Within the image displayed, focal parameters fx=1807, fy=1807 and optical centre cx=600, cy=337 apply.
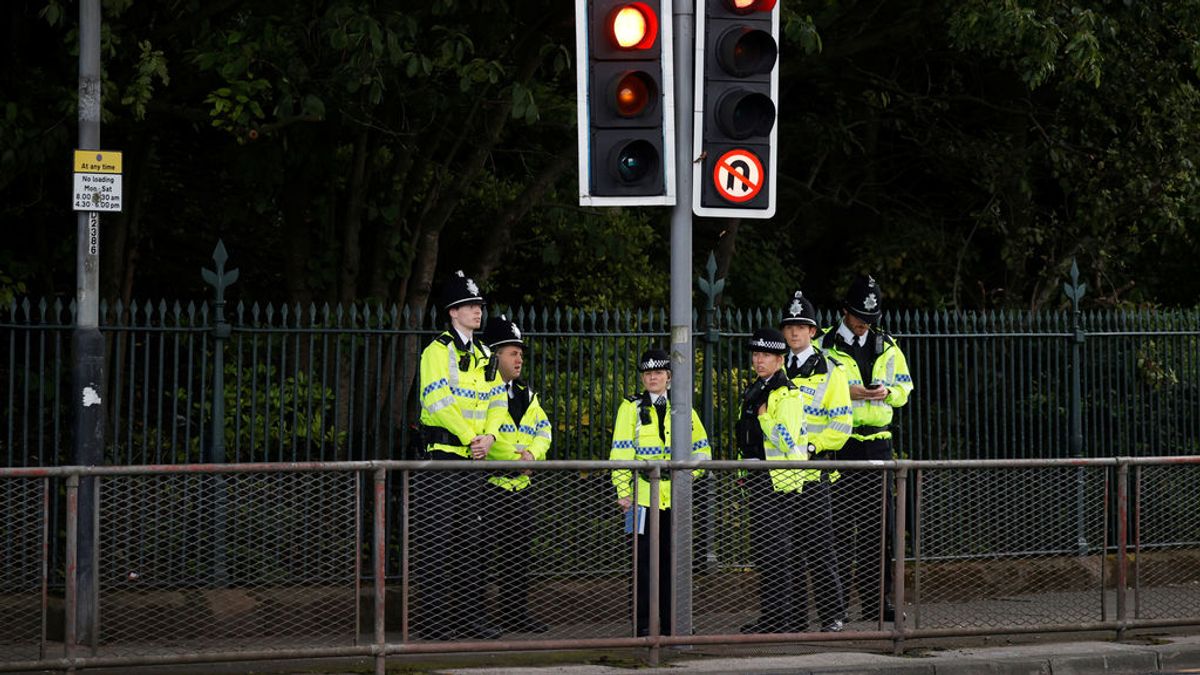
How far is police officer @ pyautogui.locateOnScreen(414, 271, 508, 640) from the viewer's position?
9.25 m

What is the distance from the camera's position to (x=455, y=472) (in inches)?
363

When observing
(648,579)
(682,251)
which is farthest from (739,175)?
(648,579)

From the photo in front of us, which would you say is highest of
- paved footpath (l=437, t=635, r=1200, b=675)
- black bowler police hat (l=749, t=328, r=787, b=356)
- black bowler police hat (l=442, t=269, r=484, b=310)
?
black bowler police hat (l=442, t=269, r=484, b=310)

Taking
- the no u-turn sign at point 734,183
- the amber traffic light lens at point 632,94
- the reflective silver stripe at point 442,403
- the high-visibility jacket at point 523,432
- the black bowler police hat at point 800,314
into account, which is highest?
the amber traffic light lens at point 632,94

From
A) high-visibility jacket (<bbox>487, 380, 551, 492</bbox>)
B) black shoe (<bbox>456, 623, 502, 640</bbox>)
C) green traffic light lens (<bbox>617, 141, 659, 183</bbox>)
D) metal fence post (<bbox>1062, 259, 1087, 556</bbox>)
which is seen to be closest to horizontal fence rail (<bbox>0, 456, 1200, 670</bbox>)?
black shoe (<bbox>456, 623, 502, 640</bbox>)

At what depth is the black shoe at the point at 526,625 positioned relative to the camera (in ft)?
32.7

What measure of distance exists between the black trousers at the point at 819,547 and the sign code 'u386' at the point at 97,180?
4.23 meters

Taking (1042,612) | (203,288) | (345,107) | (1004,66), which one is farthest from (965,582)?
(203,288)

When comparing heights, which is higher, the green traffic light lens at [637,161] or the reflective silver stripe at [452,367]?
the green traffic light lens at [637,161]

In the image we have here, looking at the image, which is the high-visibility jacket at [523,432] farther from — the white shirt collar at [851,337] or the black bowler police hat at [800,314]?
the white shirt collar at [851,337]

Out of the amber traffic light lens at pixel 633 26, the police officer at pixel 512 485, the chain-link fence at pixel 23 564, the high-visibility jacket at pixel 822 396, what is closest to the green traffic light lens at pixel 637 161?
the amber traffic light lens at pixel 633 26

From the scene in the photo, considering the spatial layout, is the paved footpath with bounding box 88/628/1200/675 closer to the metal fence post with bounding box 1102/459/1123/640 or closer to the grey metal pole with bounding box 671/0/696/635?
the metal fence post with bounding box 1102/459/1123/640

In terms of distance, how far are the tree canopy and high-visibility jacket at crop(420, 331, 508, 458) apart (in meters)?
1.77

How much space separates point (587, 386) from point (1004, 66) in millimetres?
5852
